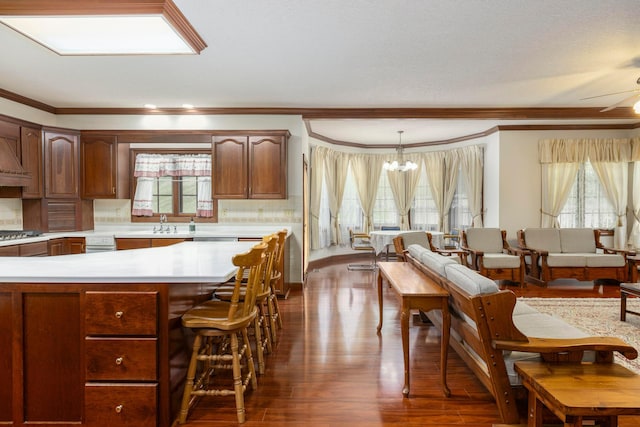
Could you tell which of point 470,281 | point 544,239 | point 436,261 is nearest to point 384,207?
point 544,239

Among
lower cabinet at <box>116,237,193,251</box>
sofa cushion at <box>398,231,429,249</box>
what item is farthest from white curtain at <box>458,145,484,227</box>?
lower cabinet at <box>116,237,193,251</box>

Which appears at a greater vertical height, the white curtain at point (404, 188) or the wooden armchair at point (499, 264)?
the white curtain at point (404, 188)

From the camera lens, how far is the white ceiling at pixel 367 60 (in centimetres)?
298

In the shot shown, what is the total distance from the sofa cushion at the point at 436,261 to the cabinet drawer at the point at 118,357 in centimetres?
200

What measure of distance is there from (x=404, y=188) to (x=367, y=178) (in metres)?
0.91

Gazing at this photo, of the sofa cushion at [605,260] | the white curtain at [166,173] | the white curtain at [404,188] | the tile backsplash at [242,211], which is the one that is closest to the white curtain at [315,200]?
the white curtain at [404,188]

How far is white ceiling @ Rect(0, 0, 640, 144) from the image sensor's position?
298 centimetres

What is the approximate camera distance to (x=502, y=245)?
6.46m

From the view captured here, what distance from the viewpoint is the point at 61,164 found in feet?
17.9

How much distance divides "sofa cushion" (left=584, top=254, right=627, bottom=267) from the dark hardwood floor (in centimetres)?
354

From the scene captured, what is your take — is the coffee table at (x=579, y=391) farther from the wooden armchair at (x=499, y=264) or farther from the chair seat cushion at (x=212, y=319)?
the wooden armchair at (x=499, y=264)

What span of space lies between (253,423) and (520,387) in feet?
5.10

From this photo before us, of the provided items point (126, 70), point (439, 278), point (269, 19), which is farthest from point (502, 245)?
point (126, 70)

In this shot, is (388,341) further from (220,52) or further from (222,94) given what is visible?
(222,94)
